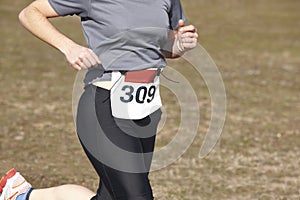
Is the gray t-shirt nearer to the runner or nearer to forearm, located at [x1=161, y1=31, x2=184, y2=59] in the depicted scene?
the runner

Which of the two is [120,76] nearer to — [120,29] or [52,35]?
[120,29]

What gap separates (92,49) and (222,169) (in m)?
3.34

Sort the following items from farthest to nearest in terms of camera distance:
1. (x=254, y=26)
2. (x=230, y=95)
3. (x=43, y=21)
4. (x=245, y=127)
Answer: (x=254, y=26) < (x=230, y=95) < (x=245, y=127) < (x=43, y=21)

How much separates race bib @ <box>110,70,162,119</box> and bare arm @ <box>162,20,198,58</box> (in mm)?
213

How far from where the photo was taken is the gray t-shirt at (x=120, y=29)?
388 centimetres

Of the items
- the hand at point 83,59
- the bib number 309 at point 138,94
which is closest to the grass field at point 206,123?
the bib number 309 at point 138,94

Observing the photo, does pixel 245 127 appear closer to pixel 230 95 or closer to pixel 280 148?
pixel 280 148

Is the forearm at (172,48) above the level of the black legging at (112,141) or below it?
above

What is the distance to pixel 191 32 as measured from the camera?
13.1 feet

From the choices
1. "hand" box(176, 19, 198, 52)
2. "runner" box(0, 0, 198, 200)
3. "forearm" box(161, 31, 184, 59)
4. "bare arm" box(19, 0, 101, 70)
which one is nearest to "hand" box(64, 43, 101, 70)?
"bare arm" box(19, 0, 101, 70)

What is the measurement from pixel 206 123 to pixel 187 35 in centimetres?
488

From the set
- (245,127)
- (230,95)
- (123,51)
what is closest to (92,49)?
(123,51)

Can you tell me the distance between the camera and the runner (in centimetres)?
389

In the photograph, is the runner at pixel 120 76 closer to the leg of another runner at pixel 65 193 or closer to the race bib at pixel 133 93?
the race bib at pixel 133 93
